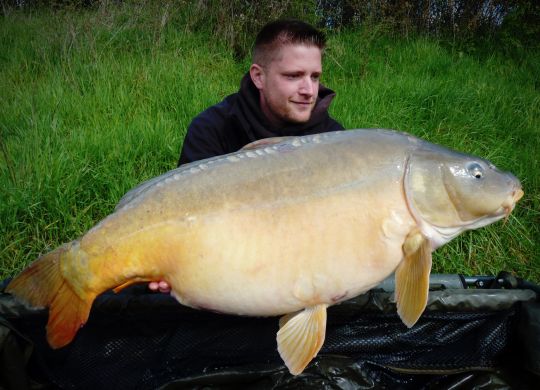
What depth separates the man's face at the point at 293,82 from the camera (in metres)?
2.02

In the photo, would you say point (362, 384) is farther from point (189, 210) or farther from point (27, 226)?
point (27, 226)

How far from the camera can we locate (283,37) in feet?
6.81

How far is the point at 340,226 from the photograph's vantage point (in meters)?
1.08

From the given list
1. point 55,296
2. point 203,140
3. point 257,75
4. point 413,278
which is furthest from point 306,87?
point 55,296

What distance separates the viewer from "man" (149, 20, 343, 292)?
203 cm

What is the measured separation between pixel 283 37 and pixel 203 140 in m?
0.59

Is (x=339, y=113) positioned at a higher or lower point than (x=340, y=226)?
lower

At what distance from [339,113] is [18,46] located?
2.48 meters

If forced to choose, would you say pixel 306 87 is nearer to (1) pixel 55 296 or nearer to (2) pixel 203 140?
(2) pixel 203 140

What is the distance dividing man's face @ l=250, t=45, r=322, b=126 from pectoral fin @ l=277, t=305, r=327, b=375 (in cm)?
113

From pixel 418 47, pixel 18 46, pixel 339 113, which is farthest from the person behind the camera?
pixel 418 47

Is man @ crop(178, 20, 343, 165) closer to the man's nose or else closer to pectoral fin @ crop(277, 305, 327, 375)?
the man's nose

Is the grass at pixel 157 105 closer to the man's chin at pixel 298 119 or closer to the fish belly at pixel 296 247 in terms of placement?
the man's chin at pixel 298 119

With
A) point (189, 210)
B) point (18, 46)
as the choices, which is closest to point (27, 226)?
point (189, 210)
